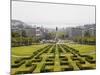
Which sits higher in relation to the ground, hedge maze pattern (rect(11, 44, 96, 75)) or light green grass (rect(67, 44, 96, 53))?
light green grass (rect(67, 44, 96, 53))

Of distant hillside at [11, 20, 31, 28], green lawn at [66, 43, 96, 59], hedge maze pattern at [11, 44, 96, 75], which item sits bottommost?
hedge maze pattern at [11, 44, 96, 75]

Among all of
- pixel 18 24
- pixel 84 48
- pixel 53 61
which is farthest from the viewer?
pixel 84 48

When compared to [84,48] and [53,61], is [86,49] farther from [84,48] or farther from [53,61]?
[53,61]

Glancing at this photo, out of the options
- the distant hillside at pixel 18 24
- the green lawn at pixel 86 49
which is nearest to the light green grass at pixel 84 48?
the green lawn at pixel 86 49

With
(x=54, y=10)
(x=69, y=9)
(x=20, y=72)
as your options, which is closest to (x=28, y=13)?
(x=54, y=10)

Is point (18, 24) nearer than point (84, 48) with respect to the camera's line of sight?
Yes

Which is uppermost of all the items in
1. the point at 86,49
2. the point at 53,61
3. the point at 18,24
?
the point at 18,24

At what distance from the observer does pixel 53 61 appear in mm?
2262

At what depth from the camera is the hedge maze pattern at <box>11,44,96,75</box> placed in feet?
7.12

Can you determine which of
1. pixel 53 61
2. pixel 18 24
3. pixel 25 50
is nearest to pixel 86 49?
pixel 53 61

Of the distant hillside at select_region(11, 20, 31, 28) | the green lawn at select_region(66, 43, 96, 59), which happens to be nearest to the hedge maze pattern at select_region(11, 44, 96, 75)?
the green lawn at select_region(66, 43, 96, 59)

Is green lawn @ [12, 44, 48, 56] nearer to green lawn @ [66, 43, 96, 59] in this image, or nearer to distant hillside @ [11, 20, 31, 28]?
distant hillside @ [11, 20, 31, 28]

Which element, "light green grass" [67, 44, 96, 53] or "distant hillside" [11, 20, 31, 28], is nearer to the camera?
"distant hillside" [11, 20, 31, 28]

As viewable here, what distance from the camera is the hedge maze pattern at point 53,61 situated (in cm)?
217
